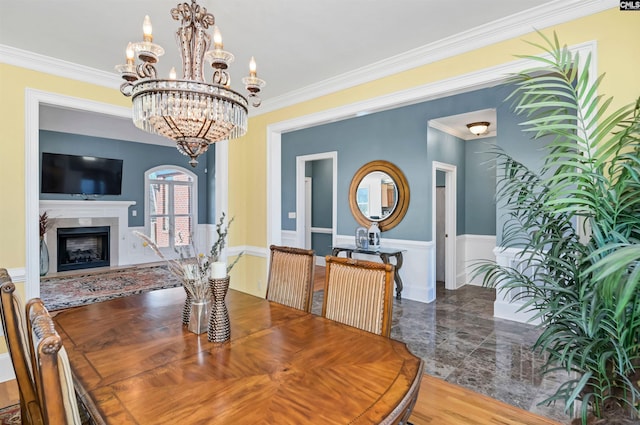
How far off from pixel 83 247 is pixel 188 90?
22.9 feet

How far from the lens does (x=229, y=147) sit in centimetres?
412

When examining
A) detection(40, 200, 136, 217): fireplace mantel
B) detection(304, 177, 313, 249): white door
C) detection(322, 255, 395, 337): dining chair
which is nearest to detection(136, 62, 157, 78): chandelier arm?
detection(322, 255, 395, 337): dining chair

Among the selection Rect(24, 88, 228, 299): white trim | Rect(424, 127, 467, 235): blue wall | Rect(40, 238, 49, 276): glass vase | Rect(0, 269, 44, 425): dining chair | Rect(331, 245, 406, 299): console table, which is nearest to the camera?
Rect(0, 269, 44, 425): dining chair

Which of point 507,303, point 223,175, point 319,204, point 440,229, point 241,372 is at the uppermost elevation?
point 223,175

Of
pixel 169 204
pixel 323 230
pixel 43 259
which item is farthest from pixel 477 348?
pixel 169 204

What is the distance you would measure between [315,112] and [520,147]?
2.52 m

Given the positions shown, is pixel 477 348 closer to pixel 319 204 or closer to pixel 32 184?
pixel 32 184

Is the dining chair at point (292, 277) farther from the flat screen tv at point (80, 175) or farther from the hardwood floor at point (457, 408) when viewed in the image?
the flat screen tv at point (80, 175)

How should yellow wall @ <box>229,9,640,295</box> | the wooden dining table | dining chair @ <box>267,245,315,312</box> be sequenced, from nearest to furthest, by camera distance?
the wooden dining table
yellow wall @ <box>229,9,640,295</box>
dining chair @ <box>267,245,315,312</box>

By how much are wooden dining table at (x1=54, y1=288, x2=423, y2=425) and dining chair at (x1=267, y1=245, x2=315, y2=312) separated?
1.17 feet

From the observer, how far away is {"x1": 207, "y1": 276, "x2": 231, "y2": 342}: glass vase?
1478mm

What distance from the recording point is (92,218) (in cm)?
676

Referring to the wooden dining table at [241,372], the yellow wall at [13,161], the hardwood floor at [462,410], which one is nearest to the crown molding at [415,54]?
the yellow wall at [13,161]

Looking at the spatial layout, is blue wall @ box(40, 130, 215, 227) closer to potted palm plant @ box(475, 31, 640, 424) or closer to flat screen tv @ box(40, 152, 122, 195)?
flat screen tv @ box(40, 152, 122, 195)
